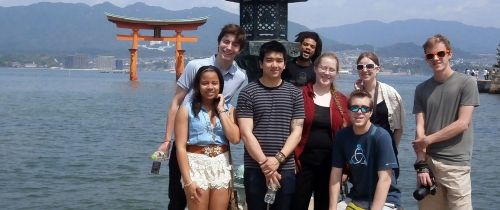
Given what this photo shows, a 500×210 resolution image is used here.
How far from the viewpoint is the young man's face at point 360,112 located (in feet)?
11.2

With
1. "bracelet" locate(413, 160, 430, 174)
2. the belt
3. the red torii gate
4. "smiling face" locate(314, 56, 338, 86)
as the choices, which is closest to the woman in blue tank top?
the belt

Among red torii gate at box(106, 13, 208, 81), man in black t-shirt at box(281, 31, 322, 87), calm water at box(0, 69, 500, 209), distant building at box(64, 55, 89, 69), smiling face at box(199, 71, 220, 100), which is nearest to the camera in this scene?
smiling face at box(199, 71, 220, 100)

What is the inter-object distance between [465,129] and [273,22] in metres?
1.53

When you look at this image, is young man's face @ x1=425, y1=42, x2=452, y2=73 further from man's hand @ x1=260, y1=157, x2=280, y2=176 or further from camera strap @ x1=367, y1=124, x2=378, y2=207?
man's hand @ x1=260, y1=157, x2=280, y2=176

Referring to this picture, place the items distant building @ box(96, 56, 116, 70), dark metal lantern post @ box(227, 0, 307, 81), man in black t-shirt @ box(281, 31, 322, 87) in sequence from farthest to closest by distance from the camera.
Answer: distant building @ box(96, 56, 116, 70), dark metal lantern post @ box(227, 0, 307, 81), man in black t-shirt @ box(281, 31, 322, 87)

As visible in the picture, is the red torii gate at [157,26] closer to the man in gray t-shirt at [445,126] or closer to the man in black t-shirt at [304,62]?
the man in black t-shirt at [304,62]

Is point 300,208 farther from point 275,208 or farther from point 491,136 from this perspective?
point 491,136

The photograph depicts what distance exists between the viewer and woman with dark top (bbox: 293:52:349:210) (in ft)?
11.9

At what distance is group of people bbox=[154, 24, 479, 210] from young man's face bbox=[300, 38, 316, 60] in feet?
0.66

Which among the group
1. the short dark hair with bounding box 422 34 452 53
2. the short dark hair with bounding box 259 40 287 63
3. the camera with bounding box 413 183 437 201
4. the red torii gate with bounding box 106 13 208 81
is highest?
the red torii gate with bounding box 106 13 208 81

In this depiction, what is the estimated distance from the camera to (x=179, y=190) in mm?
3848

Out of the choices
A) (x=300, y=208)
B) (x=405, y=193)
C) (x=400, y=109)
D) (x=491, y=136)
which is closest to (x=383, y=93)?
(x=400, y=109)

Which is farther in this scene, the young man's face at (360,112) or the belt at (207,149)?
the belt at (207,149)

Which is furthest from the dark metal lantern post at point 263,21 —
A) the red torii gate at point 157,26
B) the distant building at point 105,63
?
the distant building at point 105,63
